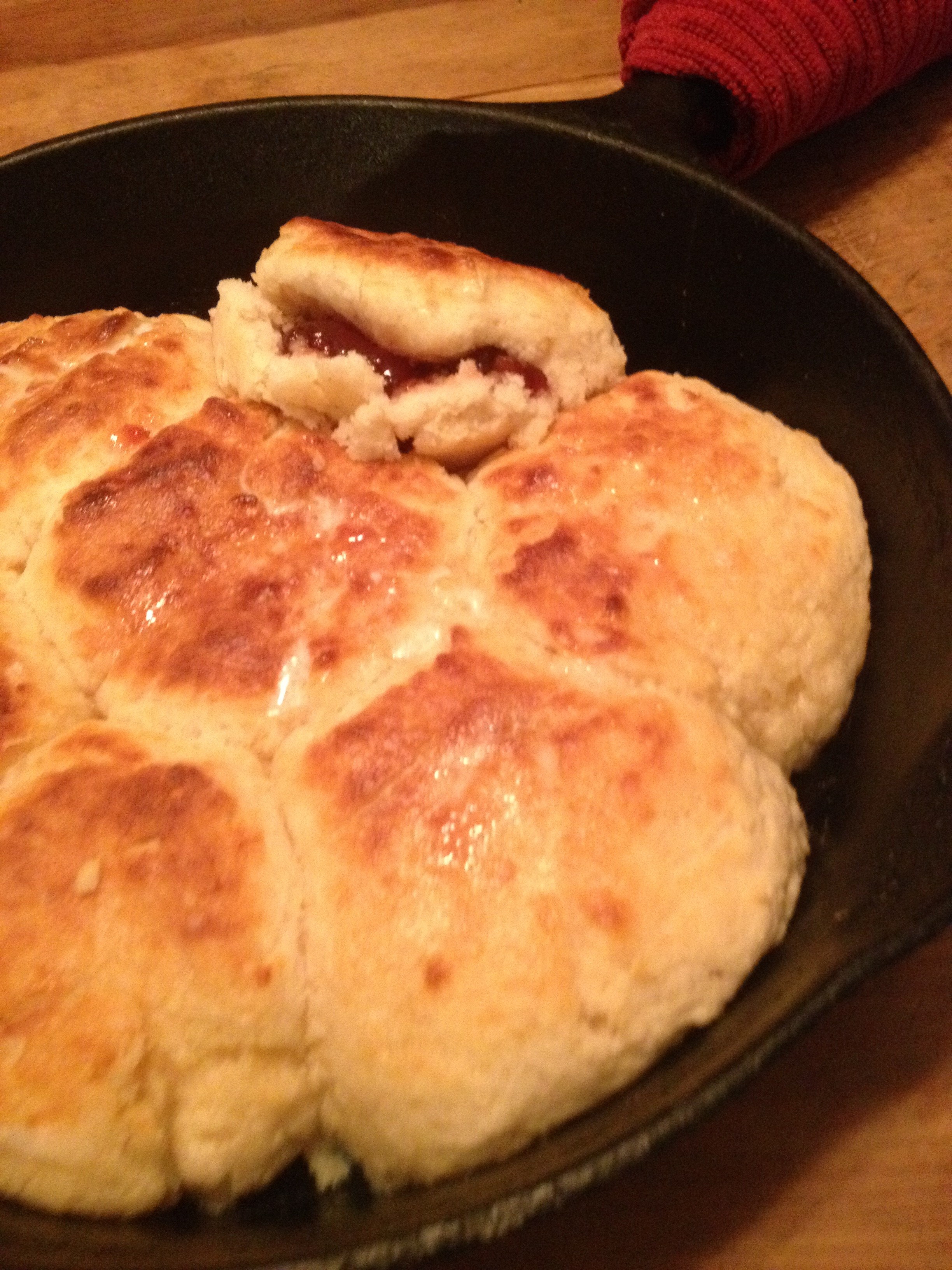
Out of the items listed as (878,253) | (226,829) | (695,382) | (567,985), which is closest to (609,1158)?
(567,985)

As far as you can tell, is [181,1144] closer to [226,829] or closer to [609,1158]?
[226,829]

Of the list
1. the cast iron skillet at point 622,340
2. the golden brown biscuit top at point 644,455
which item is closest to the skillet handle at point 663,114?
the cast iron skillet at point 622,340

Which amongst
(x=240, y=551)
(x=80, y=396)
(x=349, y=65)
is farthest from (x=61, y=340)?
(x=349, y=65)

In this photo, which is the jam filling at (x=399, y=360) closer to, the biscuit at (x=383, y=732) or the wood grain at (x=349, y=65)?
the biscuit at (x=383, y=732)

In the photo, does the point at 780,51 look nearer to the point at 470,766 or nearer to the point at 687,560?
the point at 687,560

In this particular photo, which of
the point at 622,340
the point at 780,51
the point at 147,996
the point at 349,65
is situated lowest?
the point at 147,996

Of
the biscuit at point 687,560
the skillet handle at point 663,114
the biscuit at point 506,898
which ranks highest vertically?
the skillet handle at point 663,114
